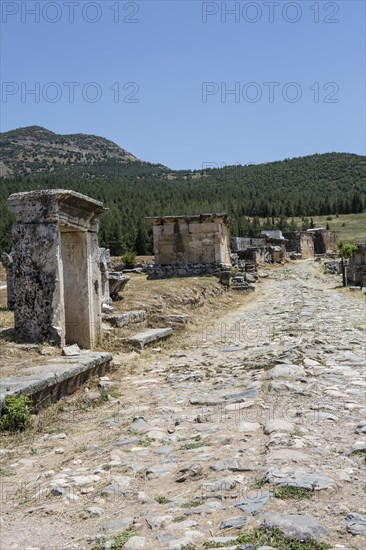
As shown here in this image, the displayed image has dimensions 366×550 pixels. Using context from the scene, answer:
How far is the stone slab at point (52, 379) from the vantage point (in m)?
Result: 5.64

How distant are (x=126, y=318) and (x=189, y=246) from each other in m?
11.1

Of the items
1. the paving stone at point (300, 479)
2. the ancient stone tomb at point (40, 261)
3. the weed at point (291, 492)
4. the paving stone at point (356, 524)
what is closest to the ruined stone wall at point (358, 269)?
the ancient stone tomb at point (40, 261)

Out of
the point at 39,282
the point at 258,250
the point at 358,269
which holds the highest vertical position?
the point at 258,250

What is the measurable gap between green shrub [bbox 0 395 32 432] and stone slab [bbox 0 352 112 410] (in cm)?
7

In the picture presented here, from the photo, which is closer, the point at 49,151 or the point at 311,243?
the point at 311,243

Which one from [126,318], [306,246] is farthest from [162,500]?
[306,246]

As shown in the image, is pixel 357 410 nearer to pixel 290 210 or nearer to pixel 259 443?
pixel 259 443

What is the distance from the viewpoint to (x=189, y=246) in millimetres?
21297

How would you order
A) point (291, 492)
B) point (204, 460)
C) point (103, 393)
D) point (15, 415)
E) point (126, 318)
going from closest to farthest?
point (291, 492), point (204, 460), point (15, 415), point (103, 393), point (126, 318)

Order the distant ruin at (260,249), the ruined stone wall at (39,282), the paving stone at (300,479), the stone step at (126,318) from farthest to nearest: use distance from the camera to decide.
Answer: the distant ruin at (260,249) → the stone step at (126,318) → the ruined stone wall at (39,282) → the paving stone at (300,479)

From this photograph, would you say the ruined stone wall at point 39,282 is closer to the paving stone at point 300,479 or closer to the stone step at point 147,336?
the stone step at point 147,336

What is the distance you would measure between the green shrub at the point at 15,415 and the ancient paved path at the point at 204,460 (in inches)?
11.5

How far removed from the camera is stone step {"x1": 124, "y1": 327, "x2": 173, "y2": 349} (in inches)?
369

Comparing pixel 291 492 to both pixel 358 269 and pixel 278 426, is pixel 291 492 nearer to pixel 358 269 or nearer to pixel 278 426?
pixel 278 426
